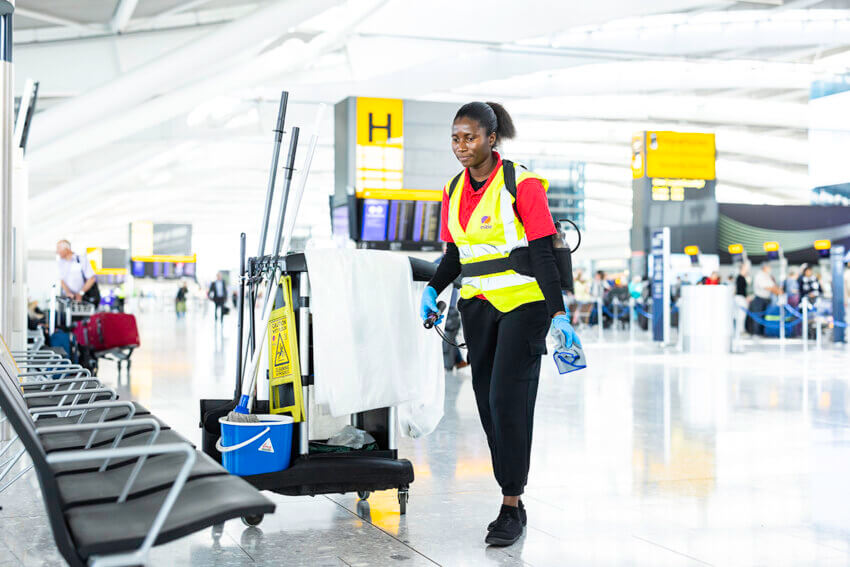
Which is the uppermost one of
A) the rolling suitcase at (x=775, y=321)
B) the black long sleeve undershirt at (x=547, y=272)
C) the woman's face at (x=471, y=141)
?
the woman's face at (x=471, y=141)

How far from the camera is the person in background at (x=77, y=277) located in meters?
10.6

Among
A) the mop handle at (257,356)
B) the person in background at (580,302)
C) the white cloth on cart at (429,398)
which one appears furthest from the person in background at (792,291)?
the mop handle at (257,356)

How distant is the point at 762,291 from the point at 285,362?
18.3m

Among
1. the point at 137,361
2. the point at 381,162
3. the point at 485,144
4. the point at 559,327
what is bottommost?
the point at 137,361

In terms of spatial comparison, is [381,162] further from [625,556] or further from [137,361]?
[625,556]

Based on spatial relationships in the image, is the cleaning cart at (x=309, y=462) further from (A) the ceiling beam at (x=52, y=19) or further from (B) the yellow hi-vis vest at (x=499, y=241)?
(A) the ceiling beam at (x=52, y=19)

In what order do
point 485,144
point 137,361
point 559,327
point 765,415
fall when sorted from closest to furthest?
point 559,327 → point 485,144 → point 765,415 → point 137,361

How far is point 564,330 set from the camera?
10.3 feet

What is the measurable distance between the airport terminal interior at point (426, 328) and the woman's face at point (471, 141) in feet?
0.04

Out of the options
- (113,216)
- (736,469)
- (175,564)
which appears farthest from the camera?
(113,216)

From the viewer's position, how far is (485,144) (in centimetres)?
336

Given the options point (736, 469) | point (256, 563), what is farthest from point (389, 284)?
point (736, 469)

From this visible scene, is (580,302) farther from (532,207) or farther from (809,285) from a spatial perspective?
(532,207)

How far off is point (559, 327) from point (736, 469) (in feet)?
6.69
